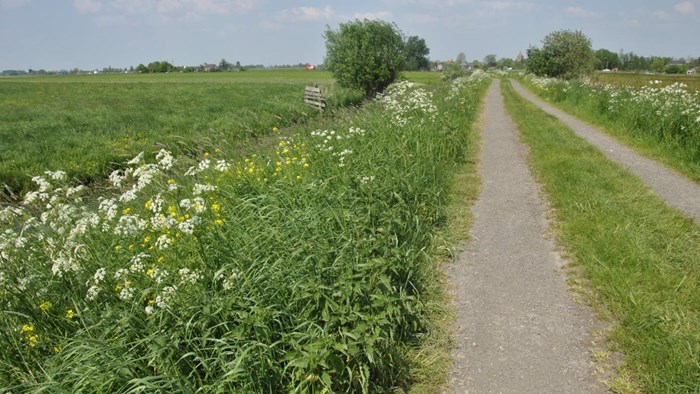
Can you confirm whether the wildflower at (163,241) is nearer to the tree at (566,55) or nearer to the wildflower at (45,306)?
the wildflower at (45,306)

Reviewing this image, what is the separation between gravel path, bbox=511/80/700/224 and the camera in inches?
230

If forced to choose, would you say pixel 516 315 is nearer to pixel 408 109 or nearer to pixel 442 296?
pixel 442 296

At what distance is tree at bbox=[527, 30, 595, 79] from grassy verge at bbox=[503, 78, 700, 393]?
30.3 meters

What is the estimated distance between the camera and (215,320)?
2.73 metres

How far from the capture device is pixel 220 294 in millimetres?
2938

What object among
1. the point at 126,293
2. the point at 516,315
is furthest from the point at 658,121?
the point at 126,293

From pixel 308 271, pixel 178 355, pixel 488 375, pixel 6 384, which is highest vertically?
pixel 308 271

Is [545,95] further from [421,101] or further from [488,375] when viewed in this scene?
[488,375]

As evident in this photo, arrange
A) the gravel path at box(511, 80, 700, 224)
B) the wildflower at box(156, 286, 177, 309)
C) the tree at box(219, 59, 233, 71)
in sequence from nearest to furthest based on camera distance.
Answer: the wildflower at box(156, 286, 177, 309) < the gravel path at box(511, 80, 700, 224) < the tree at box(219, 59, 233, 71)

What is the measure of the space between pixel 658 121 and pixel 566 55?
2753 cm

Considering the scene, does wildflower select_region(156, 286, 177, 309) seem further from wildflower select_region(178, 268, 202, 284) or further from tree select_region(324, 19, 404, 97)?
tree select_region(324, 19, 404, 97)

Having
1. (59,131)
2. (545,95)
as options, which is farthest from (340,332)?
(545,95)

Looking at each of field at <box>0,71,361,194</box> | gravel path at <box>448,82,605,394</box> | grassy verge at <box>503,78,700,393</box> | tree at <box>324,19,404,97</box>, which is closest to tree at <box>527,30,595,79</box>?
tree at <box>324,19,404,97</box>

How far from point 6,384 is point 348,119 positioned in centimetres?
711
